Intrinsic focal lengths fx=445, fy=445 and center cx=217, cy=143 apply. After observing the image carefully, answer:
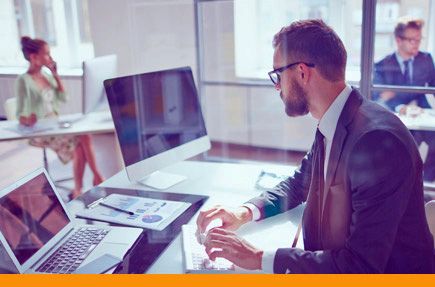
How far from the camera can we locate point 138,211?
1385 mm

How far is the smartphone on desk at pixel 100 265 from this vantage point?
1031 millimetres

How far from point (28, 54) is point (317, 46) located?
7.16ft

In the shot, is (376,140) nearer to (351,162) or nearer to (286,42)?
(351,162)

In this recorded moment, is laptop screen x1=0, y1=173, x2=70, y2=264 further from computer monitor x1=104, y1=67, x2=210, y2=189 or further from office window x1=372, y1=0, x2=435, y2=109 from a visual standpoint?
office window x1=372, y1=0, x2=435, y2=109

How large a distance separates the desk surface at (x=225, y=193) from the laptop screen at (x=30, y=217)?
0.23m

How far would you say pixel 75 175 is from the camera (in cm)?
318

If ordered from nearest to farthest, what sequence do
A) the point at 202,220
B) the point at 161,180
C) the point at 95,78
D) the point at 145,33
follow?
1. the point at 202,220
2. the point at 161,180
3. the point at 95,78
4. the point at 145,33

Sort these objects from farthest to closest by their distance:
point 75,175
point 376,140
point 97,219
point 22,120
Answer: point 75,175, point 22,120, point 97,219, point 376,140

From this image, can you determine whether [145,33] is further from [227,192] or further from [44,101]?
[227,192]

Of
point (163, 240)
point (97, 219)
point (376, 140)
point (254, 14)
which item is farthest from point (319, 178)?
point (254, 14)

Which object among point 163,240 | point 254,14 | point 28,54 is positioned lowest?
point 163,240

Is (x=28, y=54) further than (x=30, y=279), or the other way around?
(x=28, y=54)

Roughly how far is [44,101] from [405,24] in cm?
249

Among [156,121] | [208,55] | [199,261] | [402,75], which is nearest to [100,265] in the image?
[199,261]
